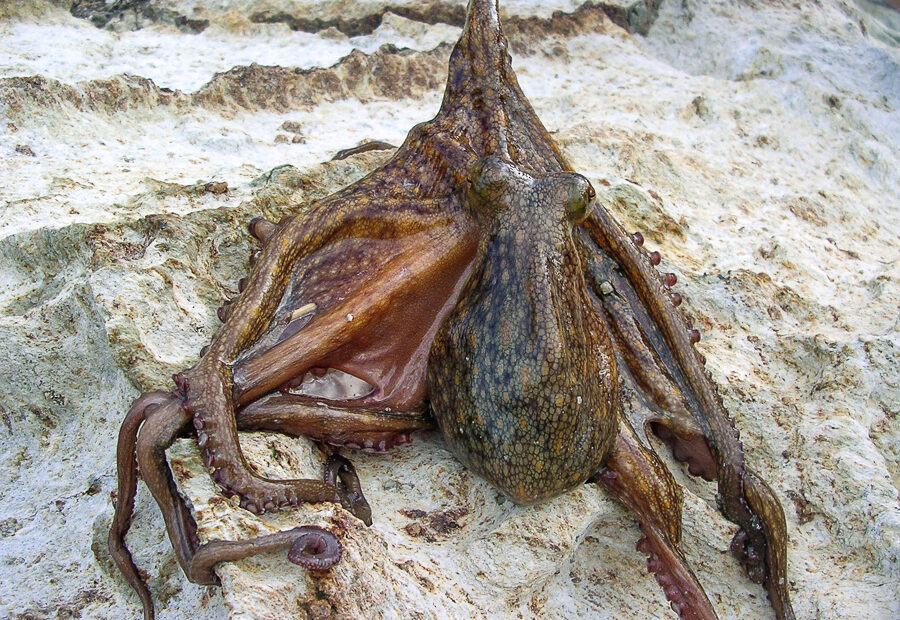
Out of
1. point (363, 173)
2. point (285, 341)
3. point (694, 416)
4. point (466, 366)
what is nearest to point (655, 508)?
point (694, 416)

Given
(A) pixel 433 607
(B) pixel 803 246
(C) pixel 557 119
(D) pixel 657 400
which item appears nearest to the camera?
(A) pixel 433 607

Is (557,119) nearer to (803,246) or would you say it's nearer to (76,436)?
(803,246)

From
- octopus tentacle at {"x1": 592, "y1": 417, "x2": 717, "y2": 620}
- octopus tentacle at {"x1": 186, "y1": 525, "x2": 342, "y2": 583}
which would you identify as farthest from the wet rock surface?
octopus tentacle at {"x1": 592, "y1": 417, "x2": 717, "y2": 620}

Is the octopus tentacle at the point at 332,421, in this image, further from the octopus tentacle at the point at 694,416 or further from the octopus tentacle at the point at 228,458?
the octopus tentacle at the point at 694,416

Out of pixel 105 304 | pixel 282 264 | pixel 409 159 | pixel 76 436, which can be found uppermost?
pixel 409 159

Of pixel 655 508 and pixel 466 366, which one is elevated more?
pixel 466 366

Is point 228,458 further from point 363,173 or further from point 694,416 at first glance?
point 363,173

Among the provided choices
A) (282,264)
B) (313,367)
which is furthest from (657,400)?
(282,264)

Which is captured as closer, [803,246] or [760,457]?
[760,457]
